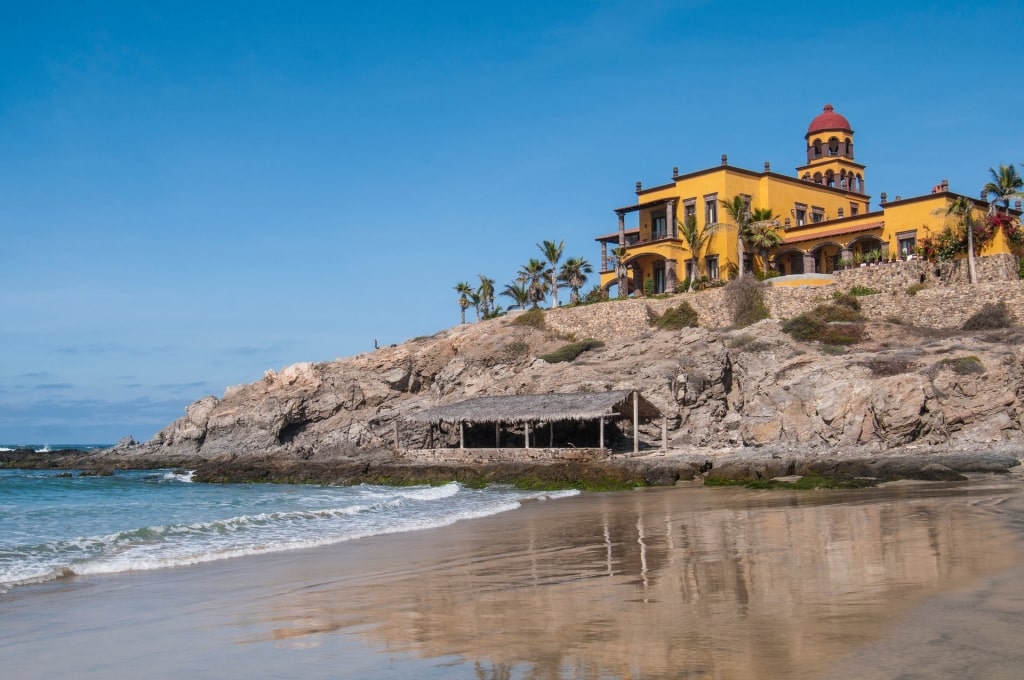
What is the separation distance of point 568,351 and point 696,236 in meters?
9.51

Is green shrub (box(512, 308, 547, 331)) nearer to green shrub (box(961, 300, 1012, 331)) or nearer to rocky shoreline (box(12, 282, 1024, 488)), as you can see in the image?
rocky shoreline (box(12, 282, 1024, 488))

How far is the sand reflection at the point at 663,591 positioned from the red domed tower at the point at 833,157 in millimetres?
38733

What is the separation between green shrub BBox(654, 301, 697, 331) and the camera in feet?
141

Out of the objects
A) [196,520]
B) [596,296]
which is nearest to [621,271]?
[596,296]

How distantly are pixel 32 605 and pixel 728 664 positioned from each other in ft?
25.9

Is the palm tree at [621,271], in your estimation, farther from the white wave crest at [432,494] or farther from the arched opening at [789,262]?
the white wave crest at [432,494]

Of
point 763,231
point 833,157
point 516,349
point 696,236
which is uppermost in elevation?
point 833,157

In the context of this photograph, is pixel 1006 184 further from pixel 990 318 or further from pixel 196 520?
pixel 196 520

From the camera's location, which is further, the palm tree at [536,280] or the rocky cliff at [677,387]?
the palm tree at [536,280]

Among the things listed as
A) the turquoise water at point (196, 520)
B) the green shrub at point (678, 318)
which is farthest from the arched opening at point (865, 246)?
the turquoise water at point (196, 520)

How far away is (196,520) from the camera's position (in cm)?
2033

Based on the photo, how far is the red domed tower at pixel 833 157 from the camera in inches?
2026

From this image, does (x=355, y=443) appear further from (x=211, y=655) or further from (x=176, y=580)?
(x=211, y=655)

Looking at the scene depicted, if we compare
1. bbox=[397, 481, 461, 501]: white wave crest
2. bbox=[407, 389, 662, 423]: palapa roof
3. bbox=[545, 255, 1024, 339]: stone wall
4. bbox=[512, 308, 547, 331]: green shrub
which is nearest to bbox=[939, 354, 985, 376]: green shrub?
bbox=[545, 255, 1024, 339]: stone wall
